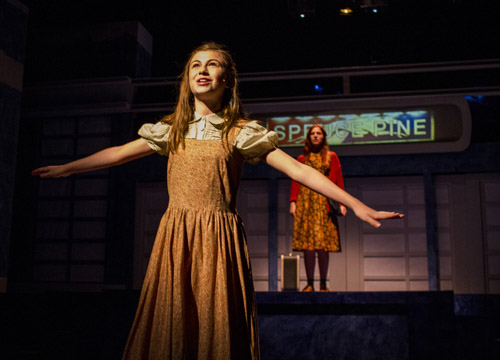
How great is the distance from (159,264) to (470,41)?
24.3 ft

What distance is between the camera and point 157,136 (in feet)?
6.59

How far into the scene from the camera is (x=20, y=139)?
27.2 ft

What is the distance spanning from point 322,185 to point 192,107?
24.0 inches

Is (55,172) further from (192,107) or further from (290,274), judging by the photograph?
(290,274)

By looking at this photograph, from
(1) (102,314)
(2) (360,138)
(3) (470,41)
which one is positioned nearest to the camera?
(1) (102,314)

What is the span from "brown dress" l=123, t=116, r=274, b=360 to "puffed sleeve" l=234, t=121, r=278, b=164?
5 cm

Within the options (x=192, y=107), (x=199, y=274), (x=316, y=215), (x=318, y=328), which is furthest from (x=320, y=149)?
(x=199, y=274)

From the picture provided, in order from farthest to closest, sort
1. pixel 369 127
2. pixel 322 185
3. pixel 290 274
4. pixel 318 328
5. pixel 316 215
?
pixel 369 127 → pixel 316 215 → pixel 290 274 → pixel 318 328 → pixel 322 185

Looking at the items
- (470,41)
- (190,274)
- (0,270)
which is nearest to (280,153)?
(190,274)

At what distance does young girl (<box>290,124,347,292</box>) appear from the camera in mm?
5039

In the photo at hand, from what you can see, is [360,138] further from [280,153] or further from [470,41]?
[280,153]

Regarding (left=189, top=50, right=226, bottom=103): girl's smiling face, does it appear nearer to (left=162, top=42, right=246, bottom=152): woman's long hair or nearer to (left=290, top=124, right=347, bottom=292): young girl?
(left=162, top=42, right=246, bottom=152): woman's long hair

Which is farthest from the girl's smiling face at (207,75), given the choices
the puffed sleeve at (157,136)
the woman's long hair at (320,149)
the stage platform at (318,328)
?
the woman's long hair at (320,149)

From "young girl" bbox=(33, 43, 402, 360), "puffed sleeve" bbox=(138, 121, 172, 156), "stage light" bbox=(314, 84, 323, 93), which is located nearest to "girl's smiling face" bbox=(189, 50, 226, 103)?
"young girl" bbox=(33, 43, 402, 360)
